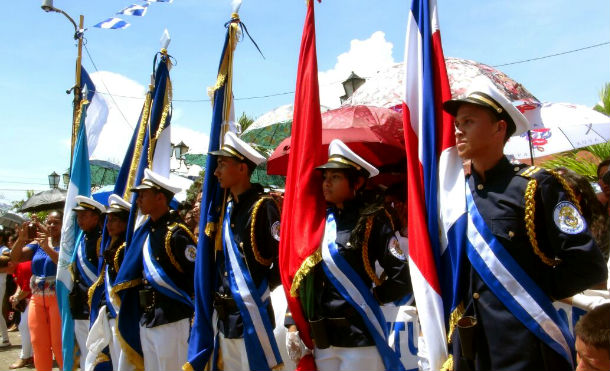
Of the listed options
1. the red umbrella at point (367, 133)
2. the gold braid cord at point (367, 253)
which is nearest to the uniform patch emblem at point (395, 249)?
the gold braid cord at point (367, 253)

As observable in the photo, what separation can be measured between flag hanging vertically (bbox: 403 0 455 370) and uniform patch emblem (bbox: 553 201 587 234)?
0.66 meters

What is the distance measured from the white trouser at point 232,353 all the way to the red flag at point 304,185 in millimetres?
772

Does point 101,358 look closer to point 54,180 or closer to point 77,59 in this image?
point 77,59

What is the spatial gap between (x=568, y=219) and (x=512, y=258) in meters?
0.29

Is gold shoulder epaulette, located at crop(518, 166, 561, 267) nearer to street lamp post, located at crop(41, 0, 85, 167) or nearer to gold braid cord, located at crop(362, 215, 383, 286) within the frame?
gold braid cord, located at crop(362, 215, 383, 286)

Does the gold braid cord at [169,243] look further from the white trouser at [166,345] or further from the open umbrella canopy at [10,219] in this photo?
the open umbrella canopy at [10,219]

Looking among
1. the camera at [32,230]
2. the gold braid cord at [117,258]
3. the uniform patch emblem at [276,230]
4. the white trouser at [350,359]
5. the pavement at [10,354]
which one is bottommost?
the pavement at [10,354]

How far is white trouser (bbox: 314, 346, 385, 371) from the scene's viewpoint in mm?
3500

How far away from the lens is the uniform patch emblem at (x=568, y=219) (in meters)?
2.47

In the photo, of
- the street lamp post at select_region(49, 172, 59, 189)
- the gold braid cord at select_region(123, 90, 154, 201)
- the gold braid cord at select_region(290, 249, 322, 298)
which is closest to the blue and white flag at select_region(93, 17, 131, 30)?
the gold braid cord at select_region(123, 90, 154, 201)

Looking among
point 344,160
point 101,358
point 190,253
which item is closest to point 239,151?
point 344,160

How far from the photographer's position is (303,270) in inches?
141

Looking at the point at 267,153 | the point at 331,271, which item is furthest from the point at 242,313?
the point at 267,153

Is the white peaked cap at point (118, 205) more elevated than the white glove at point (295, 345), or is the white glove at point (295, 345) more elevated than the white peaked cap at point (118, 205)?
the white peaked cap at point (118, 205)
